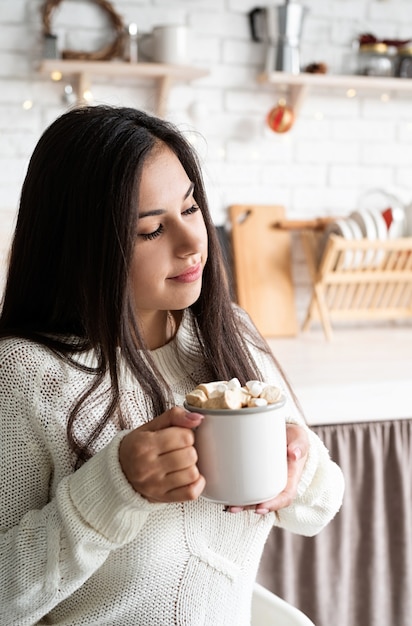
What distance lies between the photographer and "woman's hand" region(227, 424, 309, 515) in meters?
0.97

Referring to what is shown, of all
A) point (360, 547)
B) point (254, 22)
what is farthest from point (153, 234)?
point (254, 22)

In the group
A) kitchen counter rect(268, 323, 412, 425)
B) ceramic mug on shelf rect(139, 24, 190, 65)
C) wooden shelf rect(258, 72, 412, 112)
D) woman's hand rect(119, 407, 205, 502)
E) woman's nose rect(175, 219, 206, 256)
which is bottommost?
kitchen counter rect(268, 323, 412, 425)

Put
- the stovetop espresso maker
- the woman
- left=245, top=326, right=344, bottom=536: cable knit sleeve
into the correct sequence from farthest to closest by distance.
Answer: the stovetop espresso maker
left=245, top=326, right=344, bottom=536: cable knit sleeve
the woman

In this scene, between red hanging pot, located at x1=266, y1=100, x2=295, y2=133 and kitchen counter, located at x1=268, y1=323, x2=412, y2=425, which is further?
red hanging pot, located at x1=266, y1=100, x2=295, y2=133

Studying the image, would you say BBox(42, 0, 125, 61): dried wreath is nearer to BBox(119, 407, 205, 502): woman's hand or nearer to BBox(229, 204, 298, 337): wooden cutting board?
BBox(229, 204, 298, 337): wooden cutting board

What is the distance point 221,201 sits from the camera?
2.55 metres

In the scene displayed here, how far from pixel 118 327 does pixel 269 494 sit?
0.87ft

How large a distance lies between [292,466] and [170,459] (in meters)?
0.22

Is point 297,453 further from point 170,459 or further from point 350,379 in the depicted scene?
point 350,379

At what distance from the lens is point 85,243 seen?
1.01 meters

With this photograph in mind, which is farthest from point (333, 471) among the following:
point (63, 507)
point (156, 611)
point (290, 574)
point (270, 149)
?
point (270, 149)

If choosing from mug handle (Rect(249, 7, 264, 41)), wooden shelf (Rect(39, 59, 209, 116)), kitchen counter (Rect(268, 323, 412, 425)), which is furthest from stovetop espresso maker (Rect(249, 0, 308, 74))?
kitchen counter (Rect(268, 323, 412, 425))

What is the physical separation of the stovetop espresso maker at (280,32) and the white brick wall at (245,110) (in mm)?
43

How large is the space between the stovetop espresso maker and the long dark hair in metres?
1.43
